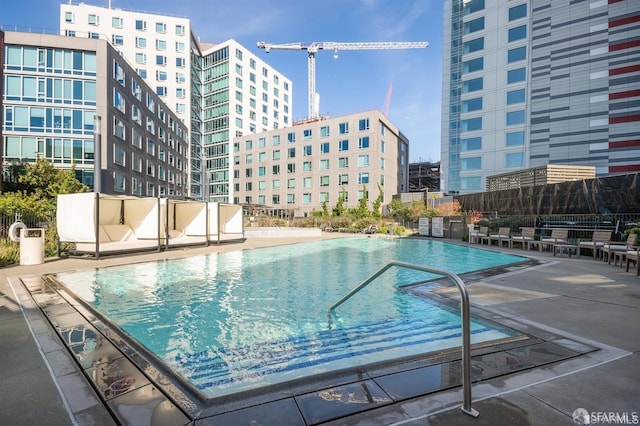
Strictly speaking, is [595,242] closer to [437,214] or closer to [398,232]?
[437,214]

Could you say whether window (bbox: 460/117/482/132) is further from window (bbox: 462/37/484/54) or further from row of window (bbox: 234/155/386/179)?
row of window (bbox: 234/155/386/179)

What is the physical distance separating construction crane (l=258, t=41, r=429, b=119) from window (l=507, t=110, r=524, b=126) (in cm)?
7072

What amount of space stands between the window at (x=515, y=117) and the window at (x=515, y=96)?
131cm

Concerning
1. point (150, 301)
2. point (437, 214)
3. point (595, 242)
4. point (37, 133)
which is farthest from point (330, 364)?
point (37, 133)

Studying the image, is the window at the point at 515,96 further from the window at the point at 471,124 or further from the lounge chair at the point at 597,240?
the lounge chair at the point at 597,240

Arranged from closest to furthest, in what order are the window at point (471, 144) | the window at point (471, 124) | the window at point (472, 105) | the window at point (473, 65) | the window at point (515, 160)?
the window at point (515, 160) < the window at point (471, 144) < the window at point (471, 124) < the window at point (472, 105) < the window at point (473, 65)

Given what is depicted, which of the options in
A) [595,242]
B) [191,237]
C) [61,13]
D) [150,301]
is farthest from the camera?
[61,13]

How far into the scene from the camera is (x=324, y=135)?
2105 inches

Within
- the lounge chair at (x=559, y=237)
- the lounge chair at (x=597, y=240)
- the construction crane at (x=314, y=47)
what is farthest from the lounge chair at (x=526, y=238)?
the construction crane at (x=314, y=47)

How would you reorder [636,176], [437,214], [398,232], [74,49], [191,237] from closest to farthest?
[636,176] < [191,237] < [437,214] < [398,232] < [74,49]

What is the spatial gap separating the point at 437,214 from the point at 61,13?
212ft

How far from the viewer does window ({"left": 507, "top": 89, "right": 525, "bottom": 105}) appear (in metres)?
39.4

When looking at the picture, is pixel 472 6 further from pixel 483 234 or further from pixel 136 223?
pixel 136 223

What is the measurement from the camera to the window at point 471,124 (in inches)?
1635
